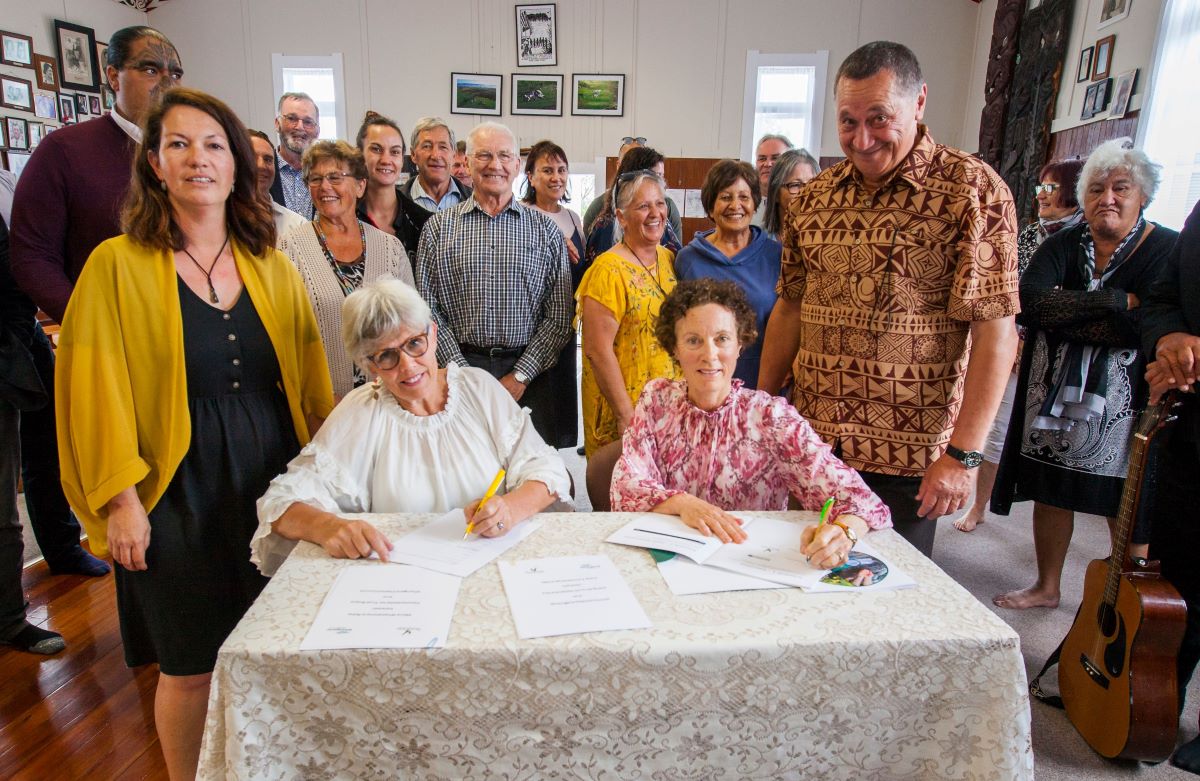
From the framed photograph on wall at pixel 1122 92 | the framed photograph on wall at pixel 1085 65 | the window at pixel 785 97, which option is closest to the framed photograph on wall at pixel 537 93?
the window at pixel 785 97

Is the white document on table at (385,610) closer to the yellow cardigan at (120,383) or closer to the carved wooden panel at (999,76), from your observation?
the yellow cardigan at (120,383)

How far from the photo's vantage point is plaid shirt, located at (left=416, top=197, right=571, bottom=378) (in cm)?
237

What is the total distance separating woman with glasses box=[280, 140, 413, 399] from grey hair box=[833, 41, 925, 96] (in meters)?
1.49

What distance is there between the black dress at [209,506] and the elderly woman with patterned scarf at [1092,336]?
2433mm

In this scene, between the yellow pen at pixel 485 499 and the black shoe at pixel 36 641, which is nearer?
the yellow pen at pixel 485 499

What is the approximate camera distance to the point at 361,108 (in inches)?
299

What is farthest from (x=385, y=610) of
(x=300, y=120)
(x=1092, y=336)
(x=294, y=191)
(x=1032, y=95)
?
(x=1032, y=95)

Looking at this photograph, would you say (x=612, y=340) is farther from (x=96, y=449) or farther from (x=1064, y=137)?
(x=1064, y=137)

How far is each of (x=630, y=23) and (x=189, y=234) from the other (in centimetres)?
680

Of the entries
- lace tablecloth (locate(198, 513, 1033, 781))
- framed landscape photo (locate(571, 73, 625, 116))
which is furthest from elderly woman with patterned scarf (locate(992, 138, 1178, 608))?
framed landscape photo (locate(571, 73, 625, 116))

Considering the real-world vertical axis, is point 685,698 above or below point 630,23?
below

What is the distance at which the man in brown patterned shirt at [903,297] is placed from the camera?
146cm

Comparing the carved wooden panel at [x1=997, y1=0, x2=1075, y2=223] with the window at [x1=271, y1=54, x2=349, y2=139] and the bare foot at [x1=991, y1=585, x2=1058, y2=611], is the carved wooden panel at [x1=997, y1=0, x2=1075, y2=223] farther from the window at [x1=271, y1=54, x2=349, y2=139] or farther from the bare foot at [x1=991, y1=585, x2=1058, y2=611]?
the window at [x1=271, y1=54, x2=349, y2=139]

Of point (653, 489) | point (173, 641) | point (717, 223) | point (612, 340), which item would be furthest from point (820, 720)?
point (717, 223)
